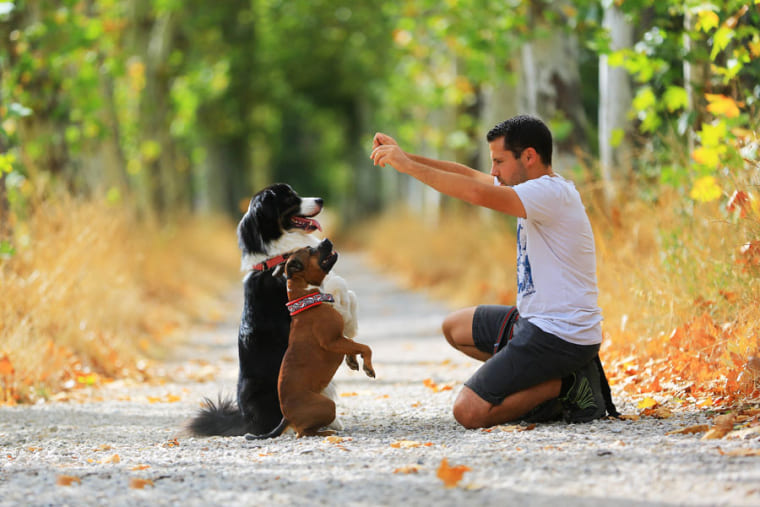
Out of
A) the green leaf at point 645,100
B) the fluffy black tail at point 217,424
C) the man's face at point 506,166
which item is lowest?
the fluffy black tail at point 217,424

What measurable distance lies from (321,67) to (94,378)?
2714 cm

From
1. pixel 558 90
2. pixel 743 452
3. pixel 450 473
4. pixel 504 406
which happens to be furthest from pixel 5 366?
pixel 558 90

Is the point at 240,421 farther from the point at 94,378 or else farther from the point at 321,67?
the point at 321,67

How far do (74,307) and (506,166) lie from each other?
4627 millimetres

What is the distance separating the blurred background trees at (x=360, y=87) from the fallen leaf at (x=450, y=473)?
184cm

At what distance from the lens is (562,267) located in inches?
178

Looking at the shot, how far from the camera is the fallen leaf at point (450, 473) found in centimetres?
330

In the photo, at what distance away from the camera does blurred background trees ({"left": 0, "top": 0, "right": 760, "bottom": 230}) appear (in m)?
7.10

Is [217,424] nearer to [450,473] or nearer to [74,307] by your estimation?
[450,473]

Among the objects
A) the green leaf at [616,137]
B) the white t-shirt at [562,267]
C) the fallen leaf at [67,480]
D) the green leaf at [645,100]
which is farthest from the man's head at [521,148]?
the green leaf at [616,137]

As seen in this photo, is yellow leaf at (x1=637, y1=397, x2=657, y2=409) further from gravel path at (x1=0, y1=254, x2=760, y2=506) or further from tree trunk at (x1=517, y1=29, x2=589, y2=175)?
tree trunk at (x1=517, y1=29, x2=589, y2=175)

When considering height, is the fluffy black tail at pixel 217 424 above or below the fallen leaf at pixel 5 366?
below

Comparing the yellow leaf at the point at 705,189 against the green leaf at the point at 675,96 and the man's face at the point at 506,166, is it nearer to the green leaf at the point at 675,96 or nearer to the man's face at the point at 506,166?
the man's face at the point at 506,166

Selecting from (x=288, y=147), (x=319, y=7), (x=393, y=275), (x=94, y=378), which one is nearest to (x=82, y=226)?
(x=94, y=378)
